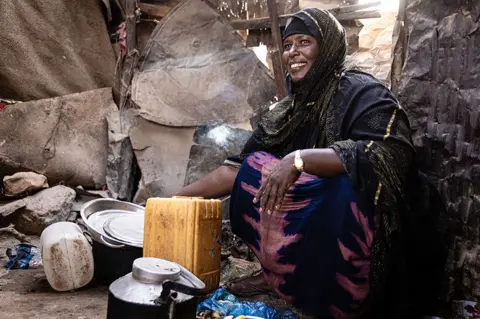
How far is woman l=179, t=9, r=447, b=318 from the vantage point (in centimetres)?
197

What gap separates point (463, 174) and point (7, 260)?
2806mm

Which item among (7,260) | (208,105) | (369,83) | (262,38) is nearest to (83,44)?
(208,105)

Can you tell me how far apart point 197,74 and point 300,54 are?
1.91 metres

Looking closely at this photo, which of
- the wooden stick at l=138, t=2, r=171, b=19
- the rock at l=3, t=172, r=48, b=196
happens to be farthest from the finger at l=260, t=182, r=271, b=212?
the wooden stick at l=138, t=2, r=171, b=19

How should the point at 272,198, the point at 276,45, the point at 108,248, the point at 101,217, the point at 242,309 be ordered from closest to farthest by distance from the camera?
the point at 272,198, the point at 242,309, the point at 108,248, the point at 101,217, the point at 276,45

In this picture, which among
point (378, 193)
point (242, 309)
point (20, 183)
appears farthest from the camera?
point (20, 183)

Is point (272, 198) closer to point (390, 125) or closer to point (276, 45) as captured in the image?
point (390, 125)

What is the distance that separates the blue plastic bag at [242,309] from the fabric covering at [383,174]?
43cm

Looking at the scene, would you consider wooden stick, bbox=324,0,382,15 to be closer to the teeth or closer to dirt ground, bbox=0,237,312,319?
the teeth

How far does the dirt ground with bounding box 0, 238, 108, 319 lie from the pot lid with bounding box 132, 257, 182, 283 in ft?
2.18

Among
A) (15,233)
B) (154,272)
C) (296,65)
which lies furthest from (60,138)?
(154,272)

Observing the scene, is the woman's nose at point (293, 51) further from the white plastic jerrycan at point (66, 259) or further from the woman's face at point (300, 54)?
the white plastic jerrycan at point (66, 259)

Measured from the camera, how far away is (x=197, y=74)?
419 centimetres

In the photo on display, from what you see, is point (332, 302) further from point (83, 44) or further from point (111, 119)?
point (83, 44)
